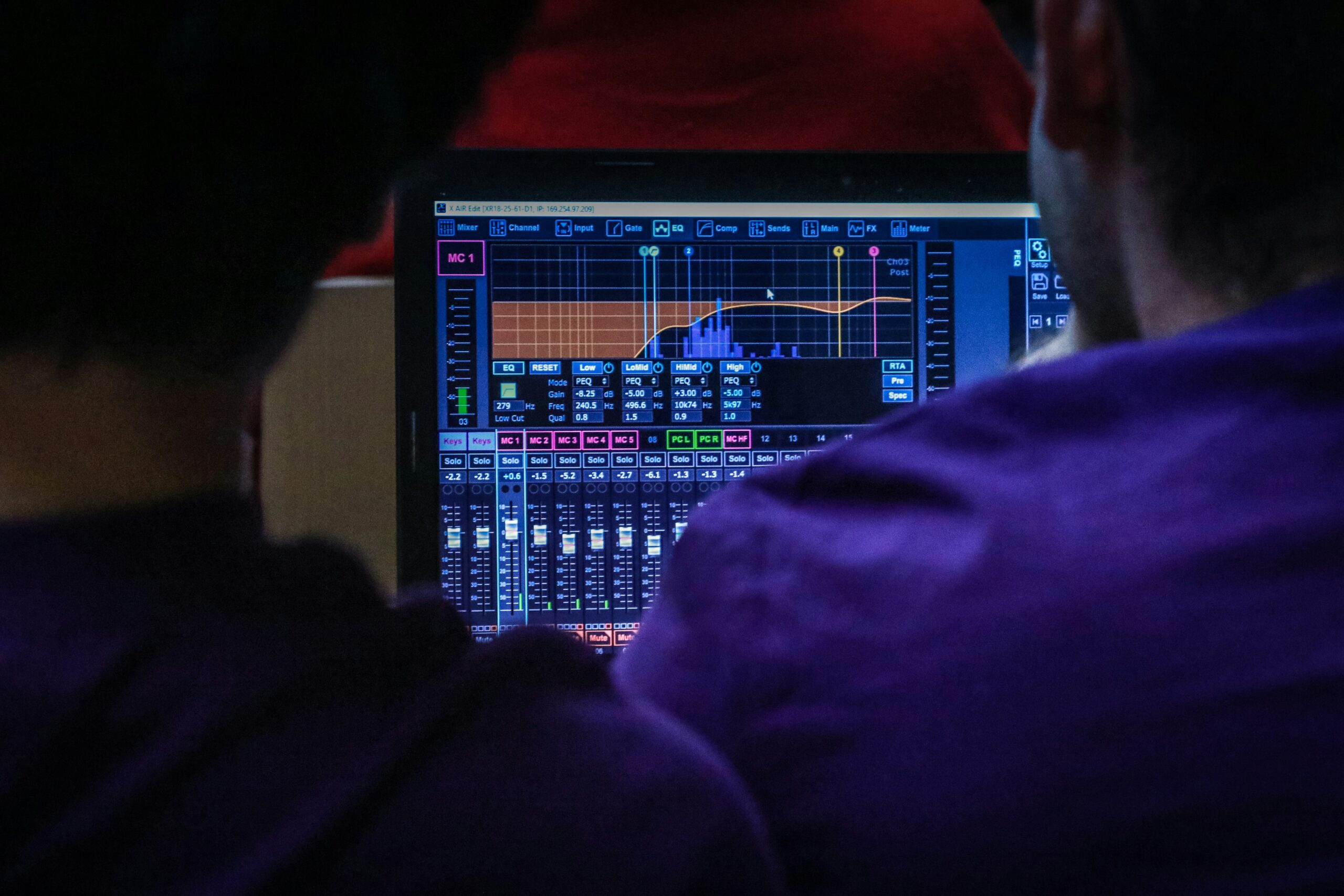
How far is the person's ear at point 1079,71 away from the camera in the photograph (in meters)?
0.57

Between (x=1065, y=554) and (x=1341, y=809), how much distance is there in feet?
0.46

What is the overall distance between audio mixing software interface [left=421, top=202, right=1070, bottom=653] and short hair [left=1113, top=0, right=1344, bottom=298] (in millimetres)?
388

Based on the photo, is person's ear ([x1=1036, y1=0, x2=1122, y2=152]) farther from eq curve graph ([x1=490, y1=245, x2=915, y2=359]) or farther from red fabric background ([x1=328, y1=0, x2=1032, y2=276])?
red fabric background ([x1=328, y1=0, x2=1032, y2=276])

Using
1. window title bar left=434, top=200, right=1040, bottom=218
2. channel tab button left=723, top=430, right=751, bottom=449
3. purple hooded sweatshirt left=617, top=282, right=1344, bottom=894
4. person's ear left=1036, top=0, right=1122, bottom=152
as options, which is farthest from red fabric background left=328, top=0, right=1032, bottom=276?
purple hooded sweatshirt left=617, top=282, right=1344, bottom=894

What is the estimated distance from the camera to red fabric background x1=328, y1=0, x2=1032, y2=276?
1.46m

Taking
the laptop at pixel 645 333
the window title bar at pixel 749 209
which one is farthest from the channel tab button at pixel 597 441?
the window title bar at pixel 749 209

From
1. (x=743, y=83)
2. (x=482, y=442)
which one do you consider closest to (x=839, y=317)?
(x=482, y=442)

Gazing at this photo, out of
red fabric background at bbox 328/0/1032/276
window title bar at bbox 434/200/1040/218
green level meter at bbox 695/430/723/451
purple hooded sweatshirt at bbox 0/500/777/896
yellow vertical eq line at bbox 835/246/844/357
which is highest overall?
red fabric background at bbox 328/0/1032/276

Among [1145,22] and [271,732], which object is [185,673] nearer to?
[271,732]

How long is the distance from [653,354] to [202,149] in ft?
1.85

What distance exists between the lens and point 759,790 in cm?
56

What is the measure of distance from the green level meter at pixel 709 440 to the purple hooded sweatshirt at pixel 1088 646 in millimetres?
387

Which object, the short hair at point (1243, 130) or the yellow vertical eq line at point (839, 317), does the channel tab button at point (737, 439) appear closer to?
the yellow vertical eq line at point (839, 317)

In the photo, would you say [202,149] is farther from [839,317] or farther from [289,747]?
[839,317]
